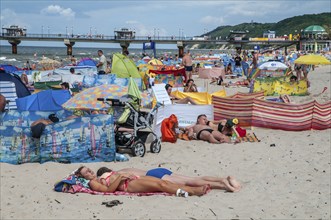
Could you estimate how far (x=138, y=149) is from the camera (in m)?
6.66

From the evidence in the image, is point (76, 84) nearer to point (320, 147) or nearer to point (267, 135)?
point (267, 135)

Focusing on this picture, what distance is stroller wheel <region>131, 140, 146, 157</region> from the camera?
6594mm

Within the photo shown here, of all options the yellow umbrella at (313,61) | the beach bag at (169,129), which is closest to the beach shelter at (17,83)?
the beach bag at (169,129)

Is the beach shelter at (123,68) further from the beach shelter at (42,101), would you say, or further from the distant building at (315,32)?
the distant building at (315,32)

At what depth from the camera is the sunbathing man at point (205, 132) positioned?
7.56 m

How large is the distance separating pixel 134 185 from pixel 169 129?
2871 millimetres

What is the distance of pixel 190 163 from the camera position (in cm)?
633

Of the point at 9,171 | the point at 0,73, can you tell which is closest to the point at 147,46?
the point at 0,73

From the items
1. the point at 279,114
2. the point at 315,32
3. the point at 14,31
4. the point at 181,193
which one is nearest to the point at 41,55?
the point at 14,31

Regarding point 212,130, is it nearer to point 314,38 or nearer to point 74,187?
point 74,187

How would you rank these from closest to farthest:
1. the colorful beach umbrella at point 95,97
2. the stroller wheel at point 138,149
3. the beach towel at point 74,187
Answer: the beach towel at point 74,187
the stroller wheel at point 138,149
the colorful beach umbrella at point 95,97

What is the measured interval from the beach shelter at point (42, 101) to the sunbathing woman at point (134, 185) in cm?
418

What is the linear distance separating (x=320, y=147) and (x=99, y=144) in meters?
3.59

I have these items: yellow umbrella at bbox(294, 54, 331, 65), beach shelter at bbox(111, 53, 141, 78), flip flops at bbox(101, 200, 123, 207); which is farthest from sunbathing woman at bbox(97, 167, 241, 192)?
yellow umbrella at bbox(294, 54, 331, 65)
